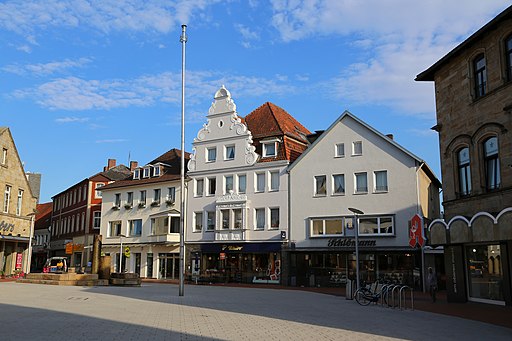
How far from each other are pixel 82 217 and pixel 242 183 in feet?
77.0

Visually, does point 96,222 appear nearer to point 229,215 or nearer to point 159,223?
point 159,223

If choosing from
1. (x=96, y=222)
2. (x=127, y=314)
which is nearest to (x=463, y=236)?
(x=127, y=314)

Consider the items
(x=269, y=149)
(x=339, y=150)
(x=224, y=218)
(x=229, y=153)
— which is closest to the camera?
(x=339, y=150)

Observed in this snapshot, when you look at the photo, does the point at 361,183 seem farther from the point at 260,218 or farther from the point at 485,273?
the point at 485,273

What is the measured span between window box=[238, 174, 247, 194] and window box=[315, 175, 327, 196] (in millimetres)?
6448

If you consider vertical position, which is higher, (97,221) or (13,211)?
(97,221)

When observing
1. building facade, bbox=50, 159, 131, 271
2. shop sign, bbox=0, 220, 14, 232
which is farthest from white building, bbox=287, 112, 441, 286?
building facade, bbox=50, 159, 131, 271

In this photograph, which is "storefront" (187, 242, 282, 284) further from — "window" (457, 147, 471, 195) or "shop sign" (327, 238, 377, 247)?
Answer: "window" (457, 147, 471, 195)

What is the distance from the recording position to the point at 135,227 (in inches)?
1960

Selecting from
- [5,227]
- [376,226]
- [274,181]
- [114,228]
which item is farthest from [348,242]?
[5,227]

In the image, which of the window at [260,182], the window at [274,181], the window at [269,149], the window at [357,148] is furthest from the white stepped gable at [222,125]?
the window at [357,148]

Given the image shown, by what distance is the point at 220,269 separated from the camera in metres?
42.7

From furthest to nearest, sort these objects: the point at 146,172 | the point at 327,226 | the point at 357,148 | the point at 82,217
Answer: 1. the point at 82,217
2. the point at 146,172
3. the point at 327,226
4. the point at 357,148

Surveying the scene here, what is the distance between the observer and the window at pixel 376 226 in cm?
3512
